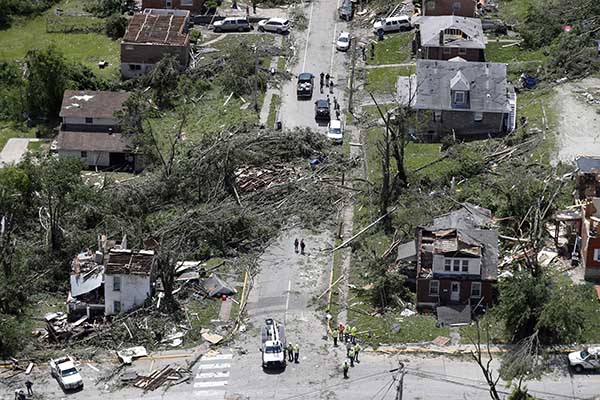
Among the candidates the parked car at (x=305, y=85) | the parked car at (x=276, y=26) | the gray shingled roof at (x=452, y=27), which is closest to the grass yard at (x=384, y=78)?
the gray shingled roof at (x=452, y=27)

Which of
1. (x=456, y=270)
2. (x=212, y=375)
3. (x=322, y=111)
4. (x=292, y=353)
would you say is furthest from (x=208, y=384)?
(x=322, y=111)

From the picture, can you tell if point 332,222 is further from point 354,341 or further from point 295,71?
point 295,71

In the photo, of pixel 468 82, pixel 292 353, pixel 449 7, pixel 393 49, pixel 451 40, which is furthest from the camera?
pixel 449 7

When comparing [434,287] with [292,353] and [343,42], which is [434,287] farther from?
[343,42]

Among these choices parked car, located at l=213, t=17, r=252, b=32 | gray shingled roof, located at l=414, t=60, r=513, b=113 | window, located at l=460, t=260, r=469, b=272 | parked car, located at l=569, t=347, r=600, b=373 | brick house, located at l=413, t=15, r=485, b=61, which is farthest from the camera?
parked car, located at l=213, t=17, r=252, b=32

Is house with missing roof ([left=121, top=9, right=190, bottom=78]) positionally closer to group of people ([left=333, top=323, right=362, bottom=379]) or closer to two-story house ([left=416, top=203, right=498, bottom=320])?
two-story house ([left=416, top=203, right=498, bottom=320])

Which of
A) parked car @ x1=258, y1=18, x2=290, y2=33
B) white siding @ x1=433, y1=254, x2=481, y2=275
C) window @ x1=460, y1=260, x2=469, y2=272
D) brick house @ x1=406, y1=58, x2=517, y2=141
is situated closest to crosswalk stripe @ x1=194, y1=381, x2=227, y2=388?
white siding @ x1=433, y1=254, x2=481, y2=275
